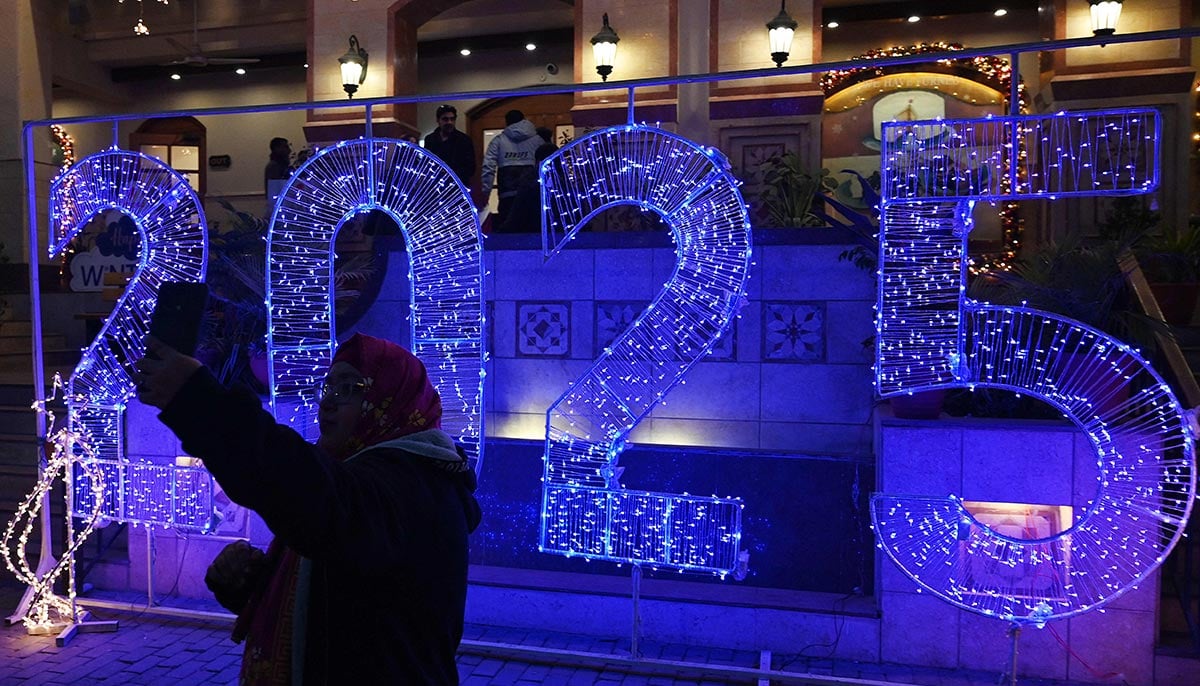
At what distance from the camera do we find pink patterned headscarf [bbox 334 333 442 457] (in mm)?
2111

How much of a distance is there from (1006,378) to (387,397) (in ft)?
9.09

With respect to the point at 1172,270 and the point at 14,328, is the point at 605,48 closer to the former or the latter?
the point at 1172,270

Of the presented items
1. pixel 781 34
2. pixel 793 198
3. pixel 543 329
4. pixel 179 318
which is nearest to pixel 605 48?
pixel 781 34

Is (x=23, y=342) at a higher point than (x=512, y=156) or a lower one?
lower

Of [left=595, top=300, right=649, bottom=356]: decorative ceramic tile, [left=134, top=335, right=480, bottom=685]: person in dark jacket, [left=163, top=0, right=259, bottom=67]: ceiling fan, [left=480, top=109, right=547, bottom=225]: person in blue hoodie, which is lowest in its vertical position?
[left=134, top=335, right=480, bottom=685]: person in dark jacket

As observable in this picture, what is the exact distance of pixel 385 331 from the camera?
243 inches

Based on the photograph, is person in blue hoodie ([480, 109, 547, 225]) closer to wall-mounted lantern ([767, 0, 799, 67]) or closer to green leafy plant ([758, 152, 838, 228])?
green leafy plant ([758, 152, 838, 228])

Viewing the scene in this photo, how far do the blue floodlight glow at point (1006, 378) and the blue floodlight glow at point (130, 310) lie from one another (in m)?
3.45

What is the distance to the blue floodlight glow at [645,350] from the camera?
4250 millimetres

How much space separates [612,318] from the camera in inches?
226

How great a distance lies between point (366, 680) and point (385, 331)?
4.46 metres

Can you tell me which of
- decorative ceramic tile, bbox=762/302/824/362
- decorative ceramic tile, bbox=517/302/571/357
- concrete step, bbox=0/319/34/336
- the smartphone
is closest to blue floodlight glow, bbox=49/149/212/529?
decorative ceramic tile, bbox=517/302/571/357

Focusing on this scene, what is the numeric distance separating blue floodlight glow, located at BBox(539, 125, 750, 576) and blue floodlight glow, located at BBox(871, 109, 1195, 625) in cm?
69

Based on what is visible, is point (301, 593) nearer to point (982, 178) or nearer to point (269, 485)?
point (269, 485)
